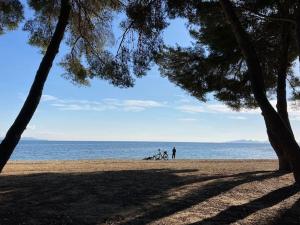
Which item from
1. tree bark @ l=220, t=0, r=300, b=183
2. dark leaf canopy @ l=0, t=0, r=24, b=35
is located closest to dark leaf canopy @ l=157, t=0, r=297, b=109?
tree bark @ l=220, t=0, r=300, b=183

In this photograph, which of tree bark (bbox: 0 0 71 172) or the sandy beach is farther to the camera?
tree bark (bbox: 0 0 71 172)

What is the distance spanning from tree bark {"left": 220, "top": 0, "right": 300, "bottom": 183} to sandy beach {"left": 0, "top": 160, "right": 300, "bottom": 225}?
88cm

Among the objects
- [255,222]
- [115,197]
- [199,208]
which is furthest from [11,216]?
[255,222]

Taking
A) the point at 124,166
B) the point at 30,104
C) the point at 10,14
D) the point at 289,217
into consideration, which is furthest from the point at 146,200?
the point at 124,166

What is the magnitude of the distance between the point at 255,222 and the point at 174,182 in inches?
176

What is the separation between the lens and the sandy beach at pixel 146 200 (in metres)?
9.39

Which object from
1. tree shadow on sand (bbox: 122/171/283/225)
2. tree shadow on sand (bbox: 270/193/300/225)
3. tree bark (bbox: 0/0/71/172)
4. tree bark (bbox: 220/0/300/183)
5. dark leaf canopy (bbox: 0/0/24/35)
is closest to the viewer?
tree shadow on sand (bbox: 122/171/283/225)

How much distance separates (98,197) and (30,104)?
2.50 m

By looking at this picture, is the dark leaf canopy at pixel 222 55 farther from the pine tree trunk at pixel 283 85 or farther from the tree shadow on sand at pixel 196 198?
the tree shadow on sand at pixel 196 198

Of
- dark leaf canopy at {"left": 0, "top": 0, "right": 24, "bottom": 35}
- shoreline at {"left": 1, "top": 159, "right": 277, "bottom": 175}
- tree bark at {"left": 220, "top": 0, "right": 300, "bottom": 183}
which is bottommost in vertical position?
shoreline at {"left": 1, "top": 159, "right": 277, "bottom": 175}

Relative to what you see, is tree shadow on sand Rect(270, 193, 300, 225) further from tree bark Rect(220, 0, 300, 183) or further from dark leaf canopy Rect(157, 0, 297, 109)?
dark leaf canopy Rect(157, 0, 297, 109)

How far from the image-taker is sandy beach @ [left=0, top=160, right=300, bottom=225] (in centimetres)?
939

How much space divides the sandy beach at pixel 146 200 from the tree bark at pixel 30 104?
42.7 inches

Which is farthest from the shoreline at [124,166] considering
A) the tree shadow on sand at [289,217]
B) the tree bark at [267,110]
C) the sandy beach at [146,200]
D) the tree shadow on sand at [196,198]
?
the tree shadow on sand at [289,217]
